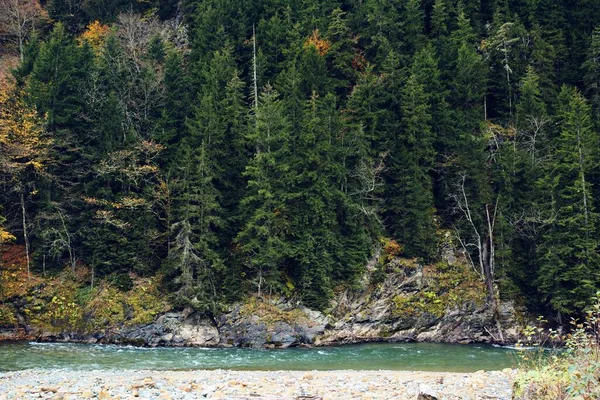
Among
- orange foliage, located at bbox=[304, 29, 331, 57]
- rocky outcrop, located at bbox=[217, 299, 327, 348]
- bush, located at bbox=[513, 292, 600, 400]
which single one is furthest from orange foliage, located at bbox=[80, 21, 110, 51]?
bush, located at bbox=[513, 292, 600, 400]

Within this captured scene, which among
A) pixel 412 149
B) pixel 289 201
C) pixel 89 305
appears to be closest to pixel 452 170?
pixel 412 149

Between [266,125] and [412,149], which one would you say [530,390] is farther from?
[412,149]

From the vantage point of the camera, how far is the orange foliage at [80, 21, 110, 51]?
135 feet

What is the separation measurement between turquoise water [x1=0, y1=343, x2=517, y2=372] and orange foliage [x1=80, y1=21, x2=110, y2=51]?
85.6ft

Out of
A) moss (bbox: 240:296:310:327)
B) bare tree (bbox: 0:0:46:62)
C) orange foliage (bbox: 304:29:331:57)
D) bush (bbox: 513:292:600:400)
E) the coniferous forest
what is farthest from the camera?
bare tree (bbox: 0:0:46:62)

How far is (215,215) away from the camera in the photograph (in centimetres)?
3005

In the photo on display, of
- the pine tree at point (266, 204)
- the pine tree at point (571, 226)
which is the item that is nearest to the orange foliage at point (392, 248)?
the pine tree at point (266, 204)

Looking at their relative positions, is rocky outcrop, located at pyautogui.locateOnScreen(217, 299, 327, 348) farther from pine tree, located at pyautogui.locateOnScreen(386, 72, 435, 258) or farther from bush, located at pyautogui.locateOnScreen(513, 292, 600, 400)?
bush, located at pyautogui.locateOnScreen(513, 292, 600, 400)

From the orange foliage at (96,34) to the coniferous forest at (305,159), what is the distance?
3607mm

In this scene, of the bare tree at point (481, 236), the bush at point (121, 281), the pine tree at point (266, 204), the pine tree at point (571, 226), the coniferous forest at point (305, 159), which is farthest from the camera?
the bare tree at point (481, 236)

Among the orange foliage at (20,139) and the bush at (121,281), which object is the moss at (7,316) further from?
the orange foliage at (20,139)

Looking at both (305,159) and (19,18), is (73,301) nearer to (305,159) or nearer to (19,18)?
(305,159)

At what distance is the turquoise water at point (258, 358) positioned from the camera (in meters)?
20.0

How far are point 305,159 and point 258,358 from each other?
42.6 ft
